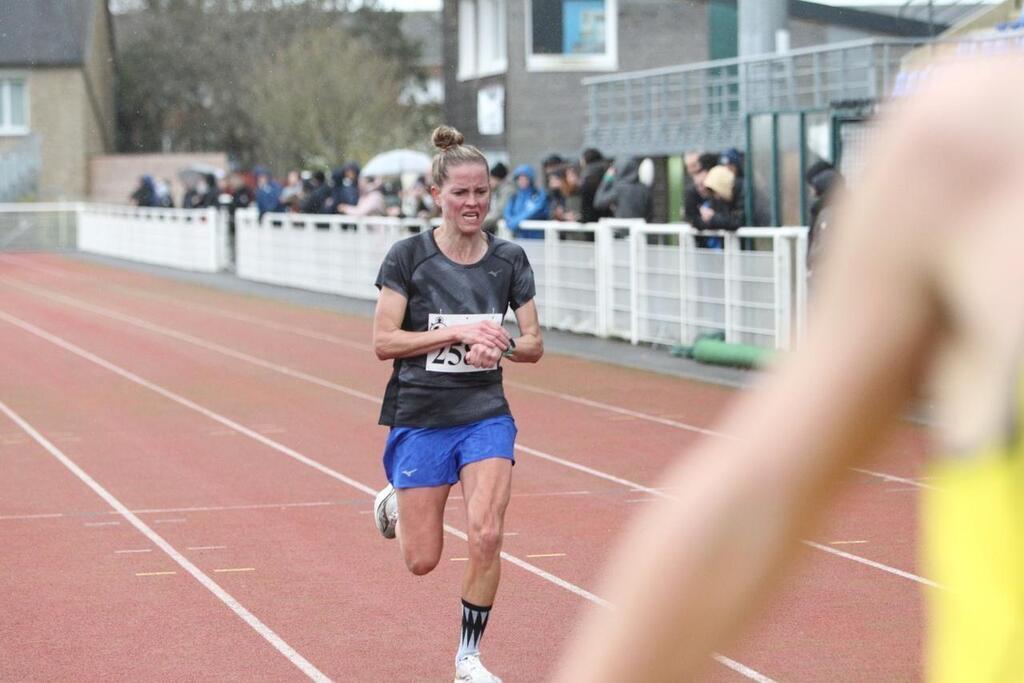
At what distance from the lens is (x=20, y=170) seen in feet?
208

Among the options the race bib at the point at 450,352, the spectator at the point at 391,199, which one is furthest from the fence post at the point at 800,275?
the spectator at the point at 391,199

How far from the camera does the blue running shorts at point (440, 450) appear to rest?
623 centimetres

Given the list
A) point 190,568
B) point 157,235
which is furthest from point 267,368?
point 157,235

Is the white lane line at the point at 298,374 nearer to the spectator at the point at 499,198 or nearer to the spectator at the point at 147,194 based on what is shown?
the spectator at the point at 499,198

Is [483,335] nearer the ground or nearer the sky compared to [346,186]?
nearer the ground

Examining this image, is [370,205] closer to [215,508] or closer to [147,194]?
[215,508]

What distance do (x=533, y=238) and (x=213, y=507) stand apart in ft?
40.1

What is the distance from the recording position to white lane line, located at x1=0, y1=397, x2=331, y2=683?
7012 millimetres

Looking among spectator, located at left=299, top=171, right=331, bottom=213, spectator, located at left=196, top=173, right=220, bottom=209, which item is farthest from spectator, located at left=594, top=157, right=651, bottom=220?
spectator, located at left=196, top=173, right=220, bottom=209

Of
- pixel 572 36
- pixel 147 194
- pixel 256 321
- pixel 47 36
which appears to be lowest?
pixel 256 321

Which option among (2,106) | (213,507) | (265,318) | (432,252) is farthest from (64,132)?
(432,252)

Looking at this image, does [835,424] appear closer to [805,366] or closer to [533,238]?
[805,366]

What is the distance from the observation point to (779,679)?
663cm

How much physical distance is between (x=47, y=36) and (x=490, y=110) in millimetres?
27822
